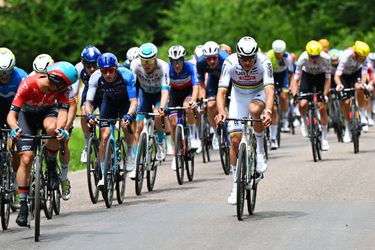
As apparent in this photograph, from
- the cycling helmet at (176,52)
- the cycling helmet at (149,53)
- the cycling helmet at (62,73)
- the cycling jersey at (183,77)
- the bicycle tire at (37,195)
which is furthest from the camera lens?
the cycling jersey at (183,77)

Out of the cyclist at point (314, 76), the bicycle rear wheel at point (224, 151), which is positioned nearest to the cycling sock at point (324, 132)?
the cyclist at point (314, 76)

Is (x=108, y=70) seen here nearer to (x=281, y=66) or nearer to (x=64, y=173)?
(x=64, y=173)

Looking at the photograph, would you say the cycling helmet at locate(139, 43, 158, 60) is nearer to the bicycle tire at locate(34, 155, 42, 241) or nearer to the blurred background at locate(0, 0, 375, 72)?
the bicycle tire at locate(34, 155, 42, 241)

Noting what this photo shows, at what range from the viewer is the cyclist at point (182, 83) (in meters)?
19.1

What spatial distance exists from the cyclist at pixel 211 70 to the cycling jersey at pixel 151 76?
→ 2.17 m

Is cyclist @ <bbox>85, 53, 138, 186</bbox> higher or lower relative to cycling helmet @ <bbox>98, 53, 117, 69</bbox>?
lower

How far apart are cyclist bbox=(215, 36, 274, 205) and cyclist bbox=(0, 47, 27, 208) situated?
2.43m

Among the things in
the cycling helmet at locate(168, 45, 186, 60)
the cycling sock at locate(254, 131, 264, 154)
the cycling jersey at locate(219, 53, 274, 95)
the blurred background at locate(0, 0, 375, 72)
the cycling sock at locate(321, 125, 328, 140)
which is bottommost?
the cycling sock at locate(254, 131, 264, 154)

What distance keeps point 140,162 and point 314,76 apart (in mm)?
5580

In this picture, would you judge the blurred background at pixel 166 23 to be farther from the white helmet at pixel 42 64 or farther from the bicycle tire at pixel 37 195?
the bicycle tire at pixel 37 195

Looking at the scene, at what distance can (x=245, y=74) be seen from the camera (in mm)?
14461

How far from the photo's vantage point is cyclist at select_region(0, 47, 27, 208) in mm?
14430

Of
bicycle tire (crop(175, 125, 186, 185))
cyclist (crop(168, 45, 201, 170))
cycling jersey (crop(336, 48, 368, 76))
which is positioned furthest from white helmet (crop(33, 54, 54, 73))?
cycling jersey (crop(336, 48, 368, 76))

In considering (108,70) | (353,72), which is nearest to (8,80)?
(108,70)
